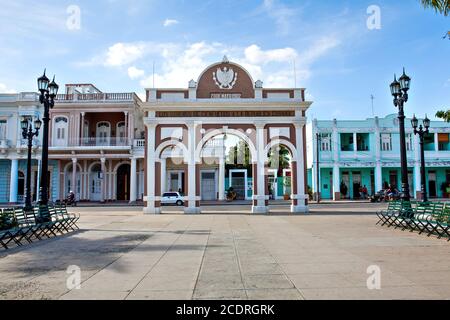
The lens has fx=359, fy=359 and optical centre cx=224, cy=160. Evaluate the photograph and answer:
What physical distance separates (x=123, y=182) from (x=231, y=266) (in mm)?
31041

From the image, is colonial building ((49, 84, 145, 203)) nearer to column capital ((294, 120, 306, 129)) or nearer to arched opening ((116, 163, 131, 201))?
arched opening ((116, 163, 131, 201))

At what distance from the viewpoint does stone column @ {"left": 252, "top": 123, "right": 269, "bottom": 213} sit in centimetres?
2198

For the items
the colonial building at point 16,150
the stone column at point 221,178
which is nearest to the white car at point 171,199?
the stone column at point 221,178

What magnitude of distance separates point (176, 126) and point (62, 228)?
10.9 metres

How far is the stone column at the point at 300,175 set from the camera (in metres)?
22.1

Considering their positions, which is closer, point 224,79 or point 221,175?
point 224,79

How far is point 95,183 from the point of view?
117 ft

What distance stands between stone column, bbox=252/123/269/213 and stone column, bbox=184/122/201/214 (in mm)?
3618

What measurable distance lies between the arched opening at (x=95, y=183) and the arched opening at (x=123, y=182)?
1758 millimetres

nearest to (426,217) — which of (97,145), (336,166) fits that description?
(336,166)

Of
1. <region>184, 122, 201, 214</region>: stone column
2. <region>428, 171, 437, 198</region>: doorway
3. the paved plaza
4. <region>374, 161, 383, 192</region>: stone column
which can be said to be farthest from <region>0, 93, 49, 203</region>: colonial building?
<region>428, 171, 437, 198</region>: doorway

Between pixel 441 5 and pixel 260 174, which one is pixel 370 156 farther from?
pixel 441 5

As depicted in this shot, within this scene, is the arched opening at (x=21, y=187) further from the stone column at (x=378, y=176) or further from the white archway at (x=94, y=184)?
the stone column at (x=378, y=176)
